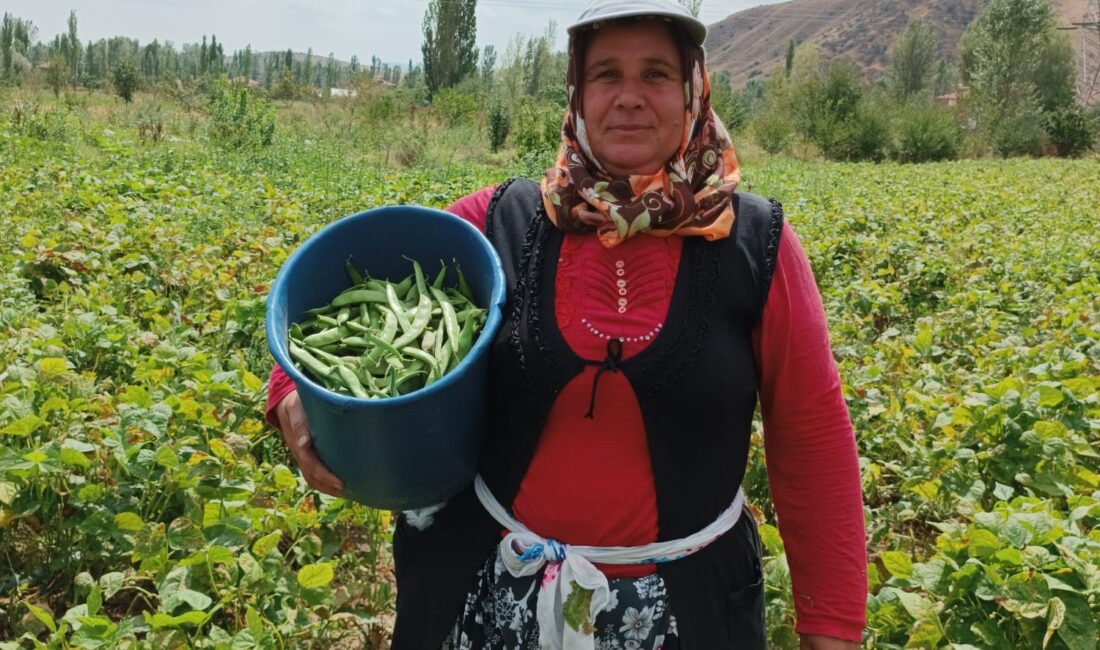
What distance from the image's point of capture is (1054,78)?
139ft

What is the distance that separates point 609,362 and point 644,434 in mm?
133

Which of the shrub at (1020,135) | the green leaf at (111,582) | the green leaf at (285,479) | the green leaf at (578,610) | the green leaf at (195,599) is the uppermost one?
the shrub at (1020,135)

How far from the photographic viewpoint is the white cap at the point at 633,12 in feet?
4.16

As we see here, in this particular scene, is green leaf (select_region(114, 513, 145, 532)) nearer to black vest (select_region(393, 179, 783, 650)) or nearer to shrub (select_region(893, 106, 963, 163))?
black vest (select_region(393, 179, 783, 650))

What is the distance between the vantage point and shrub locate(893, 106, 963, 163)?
2847cm

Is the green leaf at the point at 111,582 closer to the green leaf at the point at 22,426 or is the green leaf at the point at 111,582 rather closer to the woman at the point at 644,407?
the green leaf at the point at 22,426

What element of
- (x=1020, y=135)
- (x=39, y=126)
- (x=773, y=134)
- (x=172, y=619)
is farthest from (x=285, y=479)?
(x=1020, y=135)

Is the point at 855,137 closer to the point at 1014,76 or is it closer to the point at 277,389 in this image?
the point at 1014,76

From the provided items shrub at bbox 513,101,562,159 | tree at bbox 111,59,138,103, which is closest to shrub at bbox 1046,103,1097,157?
shrub at bbox 513,101,562,159

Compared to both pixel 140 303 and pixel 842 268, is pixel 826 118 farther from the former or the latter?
pixel 140 303

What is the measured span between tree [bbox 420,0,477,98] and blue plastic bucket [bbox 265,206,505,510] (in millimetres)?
44582

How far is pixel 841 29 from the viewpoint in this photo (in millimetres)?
135625

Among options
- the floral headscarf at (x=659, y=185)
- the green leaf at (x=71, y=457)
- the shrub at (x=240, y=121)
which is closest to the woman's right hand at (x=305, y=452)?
the floral headscarf at (x=659, y=185)

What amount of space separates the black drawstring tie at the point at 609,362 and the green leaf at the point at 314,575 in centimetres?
90
